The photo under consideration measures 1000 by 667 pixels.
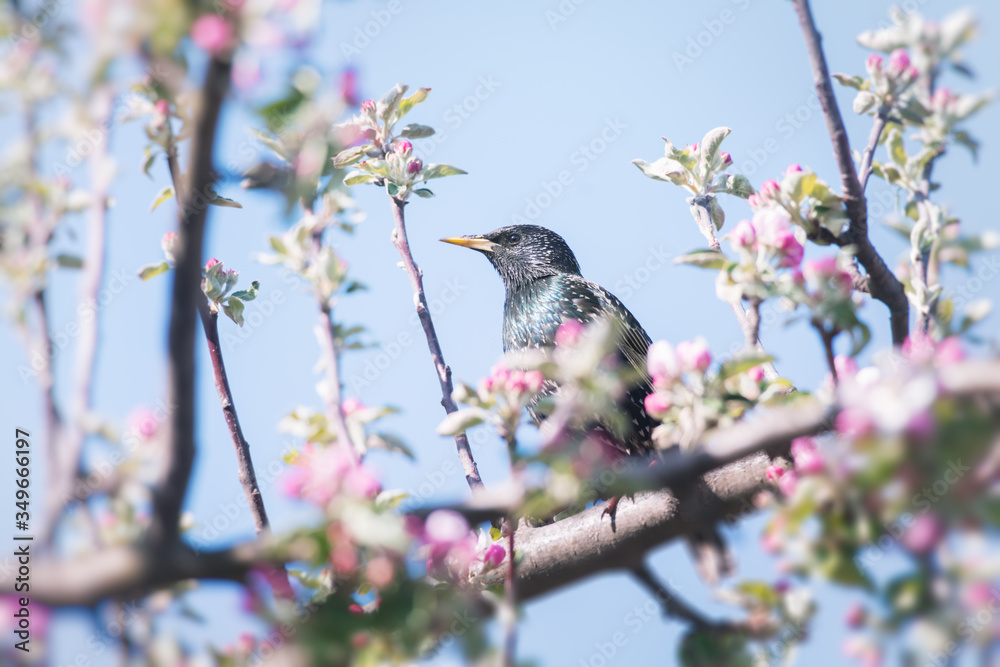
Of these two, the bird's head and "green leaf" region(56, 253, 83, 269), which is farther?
the bird's head

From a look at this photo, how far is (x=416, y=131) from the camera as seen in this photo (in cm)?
296

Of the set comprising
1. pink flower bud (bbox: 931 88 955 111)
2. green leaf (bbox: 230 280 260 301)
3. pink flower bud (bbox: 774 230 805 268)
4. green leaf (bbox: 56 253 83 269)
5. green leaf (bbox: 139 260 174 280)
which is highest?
green leaf (bbox: 56 253 83 269)

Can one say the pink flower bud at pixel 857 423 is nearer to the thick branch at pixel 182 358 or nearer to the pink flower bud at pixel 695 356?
the pink flower bud at pixel 695 356

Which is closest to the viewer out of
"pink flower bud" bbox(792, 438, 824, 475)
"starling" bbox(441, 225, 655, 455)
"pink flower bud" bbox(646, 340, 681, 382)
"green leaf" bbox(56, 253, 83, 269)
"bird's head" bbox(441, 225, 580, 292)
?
"pink flower bud" bbox(792, 438, 824, 475)

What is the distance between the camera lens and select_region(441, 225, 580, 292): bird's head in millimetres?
5363

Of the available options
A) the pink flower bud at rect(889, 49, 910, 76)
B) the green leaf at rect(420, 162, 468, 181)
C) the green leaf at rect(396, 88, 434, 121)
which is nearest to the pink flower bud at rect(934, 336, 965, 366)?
the pink flower bud at rect(889, 49, 910, 76)

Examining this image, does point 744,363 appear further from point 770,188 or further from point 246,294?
point 246,294

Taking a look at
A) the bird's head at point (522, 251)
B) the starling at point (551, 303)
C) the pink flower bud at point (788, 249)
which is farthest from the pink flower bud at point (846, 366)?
the bird's head at point (522, 251)

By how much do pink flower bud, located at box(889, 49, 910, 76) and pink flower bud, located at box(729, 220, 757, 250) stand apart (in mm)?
758

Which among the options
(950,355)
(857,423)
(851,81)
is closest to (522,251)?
(851,81)

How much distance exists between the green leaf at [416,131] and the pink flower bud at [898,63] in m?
1.52

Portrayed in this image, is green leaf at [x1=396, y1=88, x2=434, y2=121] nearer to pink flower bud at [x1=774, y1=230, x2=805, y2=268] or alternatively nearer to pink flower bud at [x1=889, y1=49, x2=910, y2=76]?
pink flower bud at [x1=889, y1=49, x2=910, y2=76]

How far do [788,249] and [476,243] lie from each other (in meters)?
4.03

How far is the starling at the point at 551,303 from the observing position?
13.8 feet
